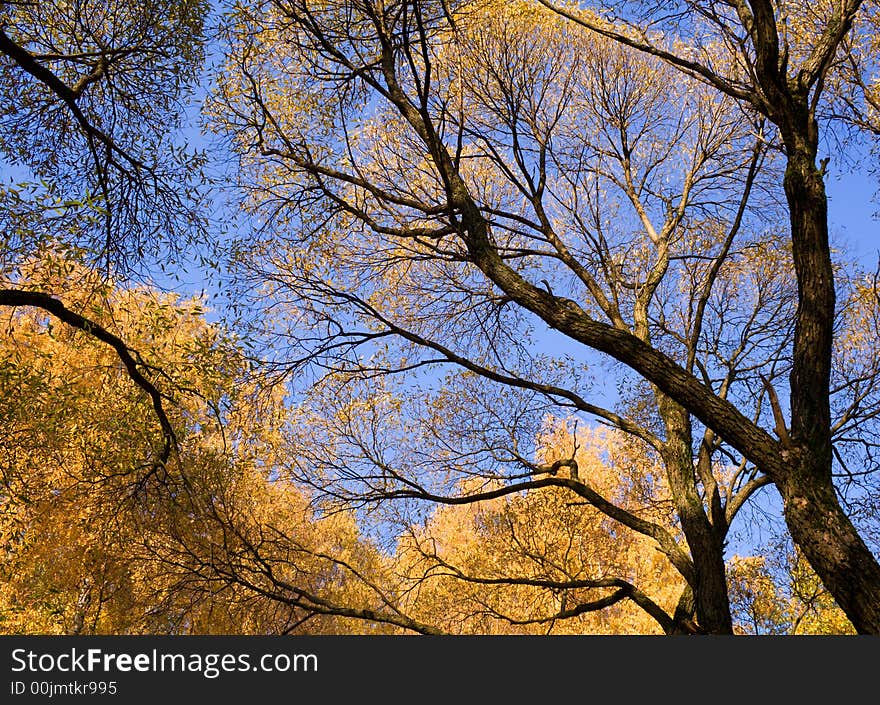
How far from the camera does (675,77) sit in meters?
9.45

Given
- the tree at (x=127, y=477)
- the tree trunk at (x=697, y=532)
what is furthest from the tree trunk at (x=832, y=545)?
the tree at (x=127, y=477)

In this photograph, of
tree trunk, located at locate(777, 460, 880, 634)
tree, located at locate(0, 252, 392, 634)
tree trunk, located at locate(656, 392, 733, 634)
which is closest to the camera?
tree trunk, located at locate(777, 460, 880, 634)

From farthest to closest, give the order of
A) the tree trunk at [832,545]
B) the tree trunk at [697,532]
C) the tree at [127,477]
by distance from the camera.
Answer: the tree at [127,477] → the tree trunk at [697,532] → the tree trunk at [832,545]

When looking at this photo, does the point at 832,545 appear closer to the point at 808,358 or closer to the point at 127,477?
the point at 808,358

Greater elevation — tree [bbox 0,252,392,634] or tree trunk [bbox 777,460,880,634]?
tree [bbox 0,252,392,634]


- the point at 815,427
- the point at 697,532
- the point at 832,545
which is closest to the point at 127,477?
the point at 697,532

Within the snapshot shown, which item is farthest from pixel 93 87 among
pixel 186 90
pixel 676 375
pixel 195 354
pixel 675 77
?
pixel 675 77

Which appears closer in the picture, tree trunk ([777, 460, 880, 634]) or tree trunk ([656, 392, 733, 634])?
tree trunk ([777, 460, 880, 634])

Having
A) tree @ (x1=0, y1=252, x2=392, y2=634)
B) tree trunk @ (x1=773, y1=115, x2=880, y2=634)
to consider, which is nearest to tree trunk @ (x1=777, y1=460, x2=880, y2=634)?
tree trunk @ (x1=773, y1=115, x2=880, y2=634)

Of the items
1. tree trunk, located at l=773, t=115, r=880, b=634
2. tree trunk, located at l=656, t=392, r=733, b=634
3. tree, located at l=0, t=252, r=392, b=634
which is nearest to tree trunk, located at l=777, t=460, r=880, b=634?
tree trunk, located at l=773, t=115, r=880, b=634

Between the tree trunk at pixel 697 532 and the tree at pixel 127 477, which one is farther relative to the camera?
the tree at pixel 127 477

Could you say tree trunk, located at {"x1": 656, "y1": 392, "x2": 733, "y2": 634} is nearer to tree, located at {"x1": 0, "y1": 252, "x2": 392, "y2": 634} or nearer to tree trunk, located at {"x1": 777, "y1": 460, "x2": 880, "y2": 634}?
tree trunk, located at {"x1": 777, "y1": 460, "x2": 880, "y2": 634}

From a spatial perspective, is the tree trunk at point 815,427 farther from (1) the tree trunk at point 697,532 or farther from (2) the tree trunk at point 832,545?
(1) the tree trunk at point 697,532

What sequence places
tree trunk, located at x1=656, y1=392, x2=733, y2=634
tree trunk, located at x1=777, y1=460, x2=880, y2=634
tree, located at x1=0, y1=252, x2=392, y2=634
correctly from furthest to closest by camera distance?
tree, located at x1=0, y1=252, x2=392, y2=634 < tree trunk, located at x1=656, y1=392, x2=733, y2=634 < tree trunk, located at x1=777, y1=460, x2=880, y2=634
